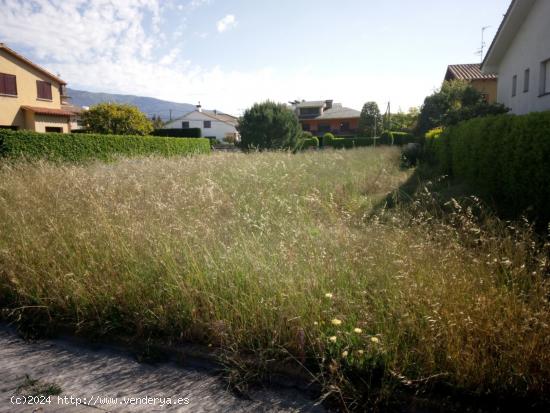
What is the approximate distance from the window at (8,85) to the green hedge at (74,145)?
1409 centimetres

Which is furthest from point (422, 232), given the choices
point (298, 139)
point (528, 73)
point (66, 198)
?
point (298, 139)

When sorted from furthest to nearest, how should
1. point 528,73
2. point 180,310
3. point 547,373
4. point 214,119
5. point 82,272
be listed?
point 214,119
point 528,73
point 82,272
point 180,310
point 547,373

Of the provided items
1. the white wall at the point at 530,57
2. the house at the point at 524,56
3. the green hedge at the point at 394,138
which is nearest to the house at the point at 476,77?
the green hedge at the point at 394,138

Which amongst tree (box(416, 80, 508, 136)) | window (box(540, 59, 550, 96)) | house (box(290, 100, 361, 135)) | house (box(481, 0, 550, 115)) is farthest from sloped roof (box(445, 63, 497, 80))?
house (box(290, 100, 361, 135))

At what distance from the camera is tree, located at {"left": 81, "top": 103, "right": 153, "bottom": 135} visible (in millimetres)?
25641

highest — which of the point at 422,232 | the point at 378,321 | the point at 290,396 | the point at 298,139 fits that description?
the point at 298,139

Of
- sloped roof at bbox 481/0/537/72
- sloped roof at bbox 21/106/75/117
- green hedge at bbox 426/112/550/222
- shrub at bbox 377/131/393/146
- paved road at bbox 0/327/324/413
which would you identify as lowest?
paved road at bbox 0/327/324/413

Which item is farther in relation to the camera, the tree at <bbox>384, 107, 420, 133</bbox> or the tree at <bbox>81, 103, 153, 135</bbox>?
the tree at <bbox>384, 107, 420, 133</bbox>

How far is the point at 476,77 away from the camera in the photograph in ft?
84.4

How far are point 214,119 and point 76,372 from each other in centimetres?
6798

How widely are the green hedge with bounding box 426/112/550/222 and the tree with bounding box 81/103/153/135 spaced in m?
23.5

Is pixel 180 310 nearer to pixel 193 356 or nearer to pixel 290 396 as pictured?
pixel 193 356

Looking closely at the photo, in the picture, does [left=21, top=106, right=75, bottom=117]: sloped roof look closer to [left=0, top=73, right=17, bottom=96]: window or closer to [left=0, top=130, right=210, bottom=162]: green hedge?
[left=0, top=73, right=17, bottom=96]: window

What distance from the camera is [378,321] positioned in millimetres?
2697
